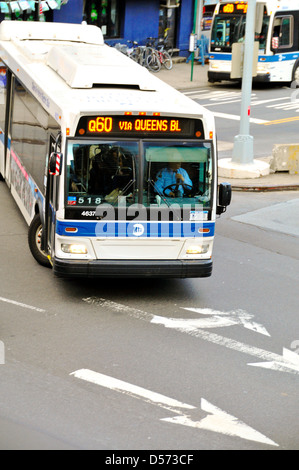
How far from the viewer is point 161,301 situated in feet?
36.5

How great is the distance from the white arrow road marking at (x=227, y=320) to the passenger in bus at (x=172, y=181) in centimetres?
158

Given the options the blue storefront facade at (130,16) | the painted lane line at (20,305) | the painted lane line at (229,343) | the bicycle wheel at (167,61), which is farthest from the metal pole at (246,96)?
the bicycle wheel at (167,61)

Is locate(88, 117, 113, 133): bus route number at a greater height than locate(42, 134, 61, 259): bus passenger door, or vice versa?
locate(88, 117, 113, 133): bus route number

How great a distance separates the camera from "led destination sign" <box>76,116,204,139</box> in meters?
10.4

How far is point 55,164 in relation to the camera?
10477 mm

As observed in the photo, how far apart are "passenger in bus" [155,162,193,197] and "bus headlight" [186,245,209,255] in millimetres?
724

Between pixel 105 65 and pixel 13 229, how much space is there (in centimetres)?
361

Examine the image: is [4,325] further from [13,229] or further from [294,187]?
[294,187]

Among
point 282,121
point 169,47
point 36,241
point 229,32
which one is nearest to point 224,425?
point 36,241

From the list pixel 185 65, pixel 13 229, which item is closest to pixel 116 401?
pixel 13 229

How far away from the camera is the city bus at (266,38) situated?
31.5 meters

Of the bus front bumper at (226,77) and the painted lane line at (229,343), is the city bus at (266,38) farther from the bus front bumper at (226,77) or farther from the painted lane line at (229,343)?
the painted lane line at (229,343)

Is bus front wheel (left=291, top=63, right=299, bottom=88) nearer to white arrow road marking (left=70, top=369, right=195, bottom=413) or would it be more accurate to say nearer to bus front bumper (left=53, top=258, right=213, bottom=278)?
bus front bumper (left=53, top=258, right=213, bottom=278)

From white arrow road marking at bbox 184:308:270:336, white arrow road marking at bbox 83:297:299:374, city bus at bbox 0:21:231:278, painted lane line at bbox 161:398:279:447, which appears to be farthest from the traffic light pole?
painted lane line at bbox 161:398:279:447
